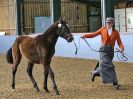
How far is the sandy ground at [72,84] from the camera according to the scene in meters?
10.6

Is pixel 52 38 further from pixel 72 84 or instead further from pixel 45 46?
pixel 72 84

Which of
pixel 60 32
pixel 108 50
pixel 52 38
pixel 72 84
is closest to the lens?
pixel 60 32

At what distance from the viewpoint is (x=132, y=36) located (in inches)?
682

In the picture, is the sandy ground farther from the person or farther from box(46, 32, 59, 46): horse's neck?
box(46, 32, 59, 46): horse's neck

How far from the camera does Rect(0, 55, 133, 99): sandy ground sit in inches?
417

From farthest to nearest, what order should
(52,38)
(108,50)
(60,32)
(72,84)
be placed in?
(72,84)
(108,50)
(52,38)
(60,32)

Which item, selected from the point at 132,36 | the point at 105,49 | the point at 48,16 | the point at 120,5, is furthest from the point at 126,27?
the point at 105,49

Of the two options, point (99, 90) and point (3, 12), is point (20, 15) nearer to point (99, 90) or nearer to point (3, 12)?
point (3, 12)

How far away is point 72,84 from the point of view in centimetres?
1257

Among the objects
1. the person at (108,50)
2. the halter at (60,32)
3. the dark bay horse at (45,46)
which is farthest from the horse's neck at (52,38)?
the person at (108,50)

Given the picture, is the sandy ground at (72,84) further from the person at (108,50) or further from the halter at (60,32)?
the halter at (60,32)

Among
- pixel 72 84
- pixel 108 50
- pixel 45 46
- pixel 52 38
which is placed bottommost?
pixel 72 84

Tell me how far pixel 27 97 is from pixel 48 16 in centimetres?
2248

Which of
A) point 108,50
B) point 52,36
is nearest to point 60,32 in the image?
point 52,36
